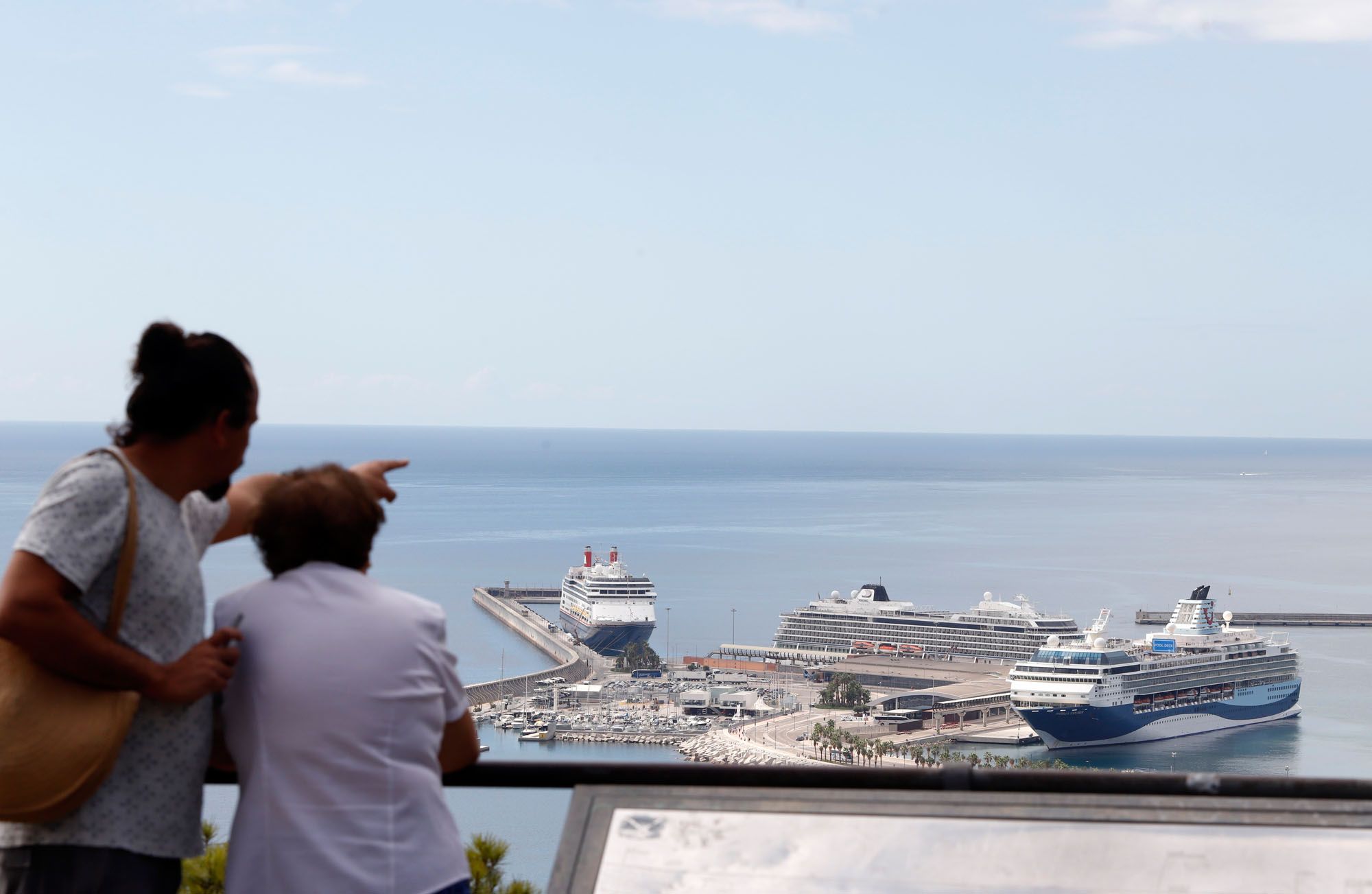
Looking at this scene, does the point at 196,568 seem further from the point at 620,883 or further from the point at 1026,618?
the point at 1026,618

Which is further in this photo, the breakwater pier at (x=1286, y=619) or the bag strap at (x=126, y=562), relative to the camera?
the breakwater pier at (x=1286, y=619)

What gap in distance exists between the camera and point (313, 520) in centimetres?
129

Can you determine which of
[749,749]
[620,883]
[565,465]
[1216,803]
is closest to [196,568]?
[620,883]

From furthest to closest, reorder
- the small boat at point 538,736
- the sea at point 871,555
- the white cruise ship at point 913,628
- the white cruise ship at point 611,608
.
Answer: the white cruise ship at point 611,608 < the white cruise ship at point 913,628 < the sea at point 871,555 < the small boat at point 538,736

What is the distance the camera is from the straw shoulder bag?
120 cm

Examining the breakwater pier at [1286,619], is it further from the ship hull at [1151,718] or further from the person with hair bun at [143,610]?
the person with hair bun at [143,610]

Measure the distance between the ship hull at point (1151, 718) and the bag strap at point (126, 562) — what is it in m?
33.3

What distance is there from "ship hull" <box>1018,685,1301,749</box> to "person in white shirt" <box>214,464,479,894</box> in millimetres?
33182

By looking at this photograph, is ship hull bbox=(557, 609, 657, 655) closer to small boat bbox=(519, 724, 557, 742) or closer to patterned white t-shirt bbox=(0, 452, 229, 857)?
small boat bbox=(519, 724, 557, 742)

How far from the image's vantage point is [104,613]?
1.26 meters

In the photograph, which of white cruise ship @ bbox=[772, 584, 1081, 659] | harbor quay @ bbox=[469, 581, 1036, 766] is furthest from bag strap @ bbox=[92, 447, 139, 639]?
white cruise ship @ bbox=[772, 584, 1081, 659]

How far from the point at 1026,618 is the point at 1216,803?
40841 mm

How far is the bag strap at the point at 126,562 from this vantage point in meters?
1.25

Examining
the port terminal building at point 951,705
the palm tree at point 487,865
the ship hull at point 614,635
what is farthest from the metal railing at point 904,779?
the ship hull at point 614,635
